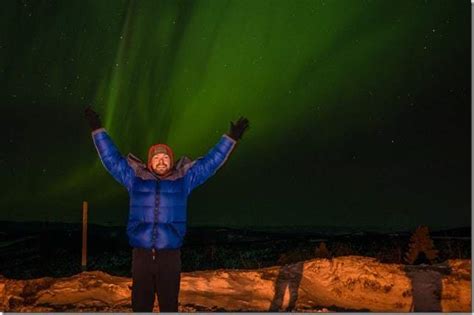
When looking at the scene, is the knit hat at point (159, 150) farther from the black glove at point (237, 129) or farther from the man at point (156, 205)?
the black glove at point (237, 129)

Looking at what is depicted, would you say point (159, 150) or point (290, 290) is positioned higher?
point (159, 150)

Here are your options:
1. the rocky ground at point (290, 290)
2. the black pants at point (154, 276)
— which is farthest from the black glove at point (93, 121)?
the rocky ground at point (290, 290)

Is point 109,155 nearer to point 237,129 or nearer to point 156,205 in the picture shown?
point 156,205

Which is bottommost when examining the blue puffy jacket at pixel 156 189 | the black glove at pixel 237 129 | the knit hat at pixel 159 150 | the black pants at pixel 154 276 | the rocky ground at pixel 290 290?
the rocky ground at pixel 290 290

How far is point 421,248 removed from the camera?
1762cm

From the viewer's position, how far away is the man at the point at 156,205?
4805mm

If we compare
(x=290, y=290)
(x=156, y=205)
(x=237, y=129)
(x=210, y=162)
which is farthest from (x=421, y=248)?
(x=156, y=205)

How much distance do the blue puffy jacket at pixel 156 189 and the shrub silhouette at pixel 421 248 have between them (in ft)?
39.4

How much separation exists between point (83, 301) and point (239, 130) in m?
4.89

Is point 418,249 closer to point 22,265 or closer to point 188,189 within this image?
point 188,189

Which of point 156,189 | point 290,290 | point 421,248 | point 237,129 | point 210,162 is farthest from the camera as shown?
point 421,248

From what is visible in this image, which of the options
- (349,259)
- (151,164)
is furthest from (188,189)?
(349,259)

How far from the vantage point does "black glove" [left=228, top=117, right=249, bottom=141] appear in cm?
506

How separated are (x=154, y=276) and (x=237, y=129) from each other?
153cm
